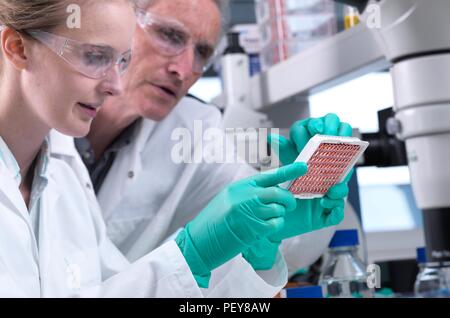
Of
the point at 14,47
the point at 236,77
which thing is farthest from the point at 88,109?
the point at 236,77

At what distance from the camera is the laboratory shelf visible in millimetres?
1499

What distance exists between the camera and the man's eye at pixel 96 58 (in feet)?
3.30

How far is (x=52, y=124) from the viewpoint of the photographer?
1.06 m

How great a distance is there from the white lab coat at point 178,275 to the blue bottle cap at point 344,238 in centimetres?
30

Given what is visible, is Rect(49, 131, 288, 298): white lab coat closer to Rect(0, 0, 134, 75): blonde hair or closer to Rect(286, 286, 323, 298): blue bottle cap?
Rect(286, 286, 323, 298): blue bottle cap

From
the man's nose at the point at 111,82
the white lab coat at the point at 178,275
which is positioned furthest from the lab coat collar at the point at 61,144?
the man's nose at the point at 111,82

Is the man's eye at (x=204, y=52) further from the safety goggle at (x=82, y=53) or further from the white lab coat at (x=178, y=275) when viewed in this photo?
the safety goggle at (x=82, y=53)

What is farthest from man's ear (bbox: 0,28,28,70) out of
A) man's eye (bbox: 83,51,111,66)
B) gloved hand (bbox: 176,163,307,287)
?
gloved hand (bbox: 176,163,307,287)

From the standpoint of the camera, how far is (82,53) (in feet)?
3.28

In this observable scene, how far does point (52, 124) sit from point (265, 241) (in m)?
0.43

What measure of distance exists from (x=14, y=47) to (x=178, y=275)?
0.45 metres

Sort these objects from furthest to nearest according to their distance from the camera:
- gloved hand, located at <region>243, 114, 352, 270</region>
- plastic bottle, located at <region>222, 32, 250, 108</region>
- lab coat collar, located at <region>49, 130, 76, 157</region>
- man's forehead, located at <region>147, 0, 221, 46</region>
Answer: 1. plastic bottle, located at <region>222, 32, 250, 108</region>
2. man's forehead, located at <region>147, 0, 221, 46</region>
3. lab coat collar, located at <region>49, 130, 76, 157</region>
4. gloved hand, located at <region>243, 114, 352, 270</region>

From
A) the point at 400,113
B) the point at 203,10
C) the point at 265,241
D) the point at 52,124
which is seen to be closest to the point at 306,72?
the point at 203,10

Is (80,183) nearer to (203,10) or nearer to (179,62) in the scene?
(179,62)
